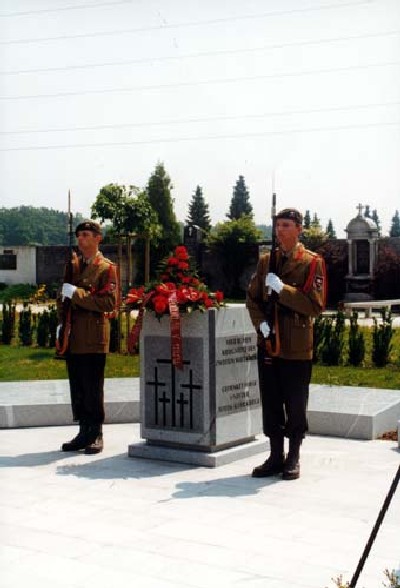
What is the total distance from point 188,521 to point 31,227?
108070mm

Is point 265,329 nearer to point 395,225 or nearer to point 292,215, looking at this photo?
point 292,215

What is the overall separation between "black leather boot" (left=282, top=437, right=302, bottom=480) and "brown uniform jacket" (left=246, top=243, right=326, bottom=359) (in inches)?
24.0

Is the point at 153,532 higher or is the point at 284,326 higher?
the point at 284,326

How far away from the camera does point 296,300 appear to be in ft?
20.4

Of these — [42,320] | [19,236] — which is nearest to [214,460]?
[42,320]

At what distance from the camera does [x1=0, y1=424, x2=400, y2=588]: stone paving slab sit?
427 centimetres

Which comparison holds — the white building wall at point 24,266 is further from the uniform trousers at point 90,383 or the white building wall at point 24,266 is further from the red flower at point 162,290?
the red flower at point 162,290

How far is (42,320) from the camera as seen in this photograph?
16391 mm

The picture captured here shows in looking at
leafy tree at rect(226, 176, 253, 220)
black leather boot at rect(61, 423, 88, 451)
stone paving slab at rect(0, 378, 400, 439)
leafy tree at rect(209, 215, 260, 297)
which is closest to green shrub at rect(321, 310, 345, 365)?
stone paving slab at rect(0, 378, 400, 439)

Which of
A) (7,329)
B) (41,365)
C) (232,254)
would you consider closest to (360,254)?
(232,254)

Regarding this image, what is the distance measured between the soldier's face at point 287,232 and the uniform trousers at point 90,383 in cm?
181

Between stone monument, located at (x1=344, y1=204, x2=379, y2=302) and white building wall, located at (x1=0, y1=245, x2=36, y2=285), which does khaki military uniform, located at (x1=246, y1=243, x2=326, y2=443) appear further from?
white building wall, located at (x1=0, y1=245, x2=36, y2=285)

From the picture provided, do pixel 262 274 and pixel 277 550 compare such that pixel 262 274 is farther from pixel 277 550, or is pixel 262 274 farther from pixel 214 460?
pixel 277 550

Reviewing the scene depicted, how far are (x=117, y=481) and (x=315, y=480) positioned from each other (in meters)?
1.36
